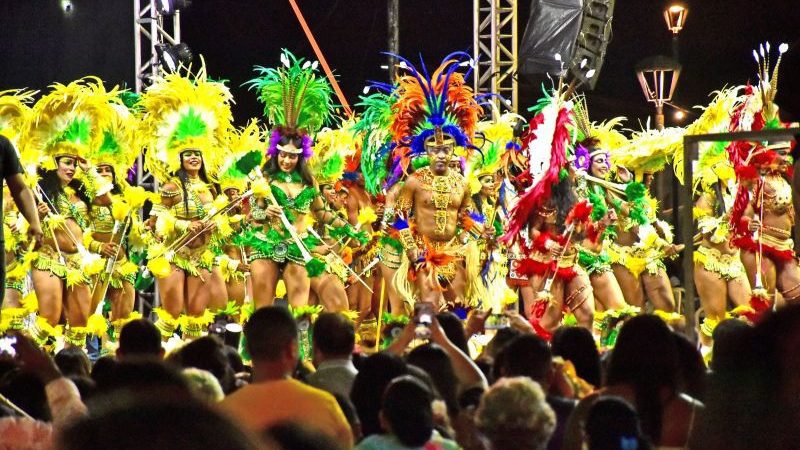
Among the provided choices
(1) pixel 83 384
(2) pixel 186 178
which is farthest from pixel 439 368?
(2) pixel 186 178

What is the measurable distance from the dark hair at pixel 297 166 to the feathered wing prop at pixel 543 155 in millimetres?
1837

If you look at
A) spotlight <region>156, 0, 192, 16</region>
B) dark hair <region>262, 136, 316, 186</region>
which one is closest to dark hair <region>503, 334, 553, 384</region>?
dark hair <region>262, 136, 316, 186</region>

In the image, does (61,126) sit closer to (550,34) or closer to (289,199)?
(289,199)

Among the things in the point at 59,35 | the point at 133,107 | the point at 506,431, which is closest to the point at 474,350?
the point at 133,107

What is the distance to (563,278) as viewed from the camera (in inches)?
464

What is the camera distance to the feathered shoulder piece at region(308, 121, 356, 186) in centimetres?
1499

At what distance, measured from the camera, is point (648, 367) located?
417cm

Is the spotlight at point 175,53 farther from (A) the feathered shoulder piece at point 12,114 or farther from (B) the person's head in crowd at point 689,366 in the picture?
(B) the person's head in crowd at point 689,366

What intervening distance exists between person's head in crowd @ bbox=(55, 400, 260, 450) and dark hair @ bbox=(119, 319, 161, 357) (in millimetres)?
3710

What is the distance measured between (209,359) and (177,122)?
26.1ft

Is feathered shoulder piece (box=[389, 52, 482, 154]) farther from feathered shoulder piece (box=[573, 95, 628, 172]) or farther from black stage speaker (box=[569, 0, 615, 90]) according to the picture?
black stage speaker (box=[569, 0, 615, 90])

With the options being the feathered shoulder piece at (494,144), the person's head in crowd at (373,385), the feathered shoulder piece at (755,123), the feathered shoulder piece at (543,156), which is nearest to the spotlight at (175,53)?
the feathered shoulder piece at (494,144)

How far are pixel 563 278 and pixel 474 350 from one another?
3.73 feet

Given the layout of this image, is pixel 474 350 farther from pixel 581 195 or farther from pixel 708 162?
pixel 708 162
